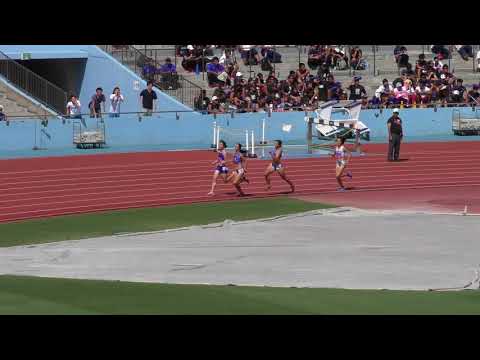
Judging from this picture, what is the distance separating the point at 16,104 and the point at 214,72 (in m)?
9.58

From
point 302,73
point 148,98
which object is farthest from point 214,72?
point 148,98

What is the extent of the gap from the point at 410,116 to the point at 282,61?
819 centimetres

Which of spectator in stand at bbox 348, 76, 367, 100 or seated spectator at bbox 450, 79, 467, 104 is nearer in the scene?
spectator in stand at bbox 348, 76, 367, 100

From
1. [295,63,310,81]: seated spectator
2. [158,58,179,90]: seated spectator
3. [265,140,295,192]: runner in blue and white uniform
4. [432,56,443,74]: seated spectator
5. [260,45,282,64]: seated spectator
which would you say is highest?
[260,45,282,64]: seated spectator

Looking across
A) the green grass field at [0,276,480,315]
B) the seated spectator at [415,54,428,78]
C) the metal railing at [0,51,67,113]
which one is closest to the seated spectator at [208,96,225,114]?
the metal railing at [0,51,67,113]

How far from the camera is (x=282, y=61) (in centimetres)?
5397

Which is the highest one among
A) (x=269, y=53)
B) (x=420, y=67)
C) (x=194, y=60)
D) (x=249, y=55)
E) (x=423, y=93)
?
(x=269, y=53)

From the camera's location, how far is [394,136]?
39625mm

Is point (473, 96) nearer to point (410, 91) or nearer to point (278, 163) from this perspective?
point (410, 91)

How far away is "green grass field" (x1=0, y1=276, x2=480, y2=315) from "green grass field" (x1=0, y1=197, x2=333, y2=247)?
21.5 feet

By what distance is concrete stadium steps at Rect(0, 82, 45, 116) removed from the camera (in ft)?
142

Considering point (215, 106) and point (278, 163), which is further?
point (215, 106)

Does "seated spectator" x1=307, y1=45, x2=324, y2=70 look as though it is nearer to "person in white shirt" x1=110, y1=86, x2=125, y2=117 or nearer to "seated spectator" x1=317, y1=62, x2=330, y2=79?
"seated spectator" x1=317, y1=62, x2=330, y2=79
